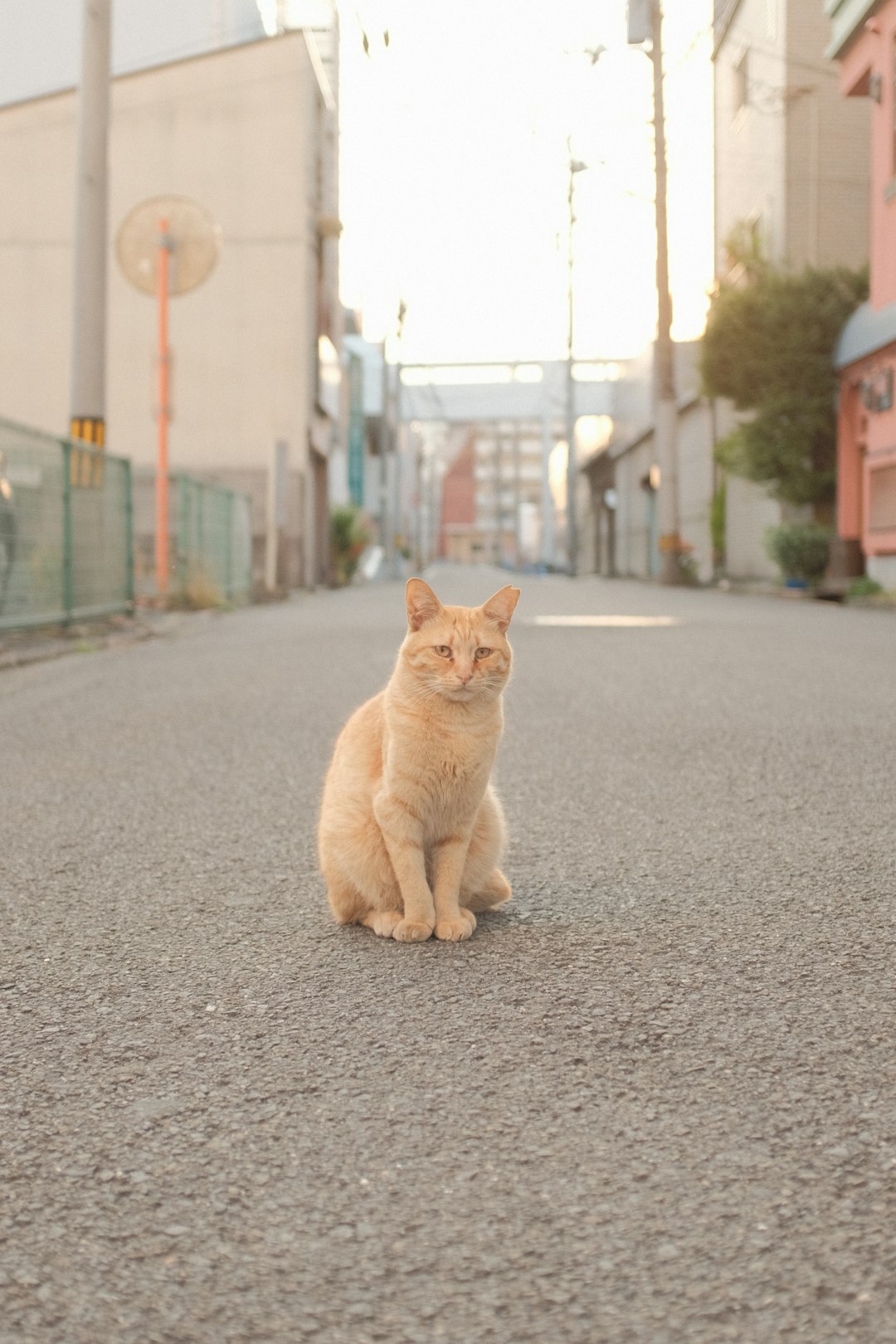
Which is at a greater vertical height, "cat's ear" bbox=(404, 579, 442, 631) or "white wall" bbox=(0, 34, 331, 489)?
"white wall" bbox=(0, 34, 331, 489)

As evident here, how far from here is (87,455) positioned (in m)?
11.0

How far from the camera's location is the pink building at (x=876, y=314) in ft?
54.9

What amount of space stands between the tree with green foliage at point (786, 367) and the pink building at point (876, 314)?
2.80ft

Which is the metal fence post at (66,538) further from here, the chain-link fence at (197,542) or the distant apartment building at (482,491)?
the distant apartment building at (482,491)

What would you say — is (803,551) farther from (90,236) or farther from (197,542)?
(90,236)

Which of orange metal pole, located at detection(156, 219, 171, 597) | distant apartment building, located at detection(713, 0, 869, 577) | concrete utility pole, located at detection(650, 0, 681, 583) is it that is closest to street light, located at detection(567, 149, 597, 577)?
concrete utility pole, located at detection(650, 0, 681, 583)

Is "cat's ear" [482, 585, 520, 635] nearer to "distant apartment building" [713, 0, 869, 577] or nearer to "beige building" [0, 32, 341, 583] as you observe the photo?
"distant apartment building" [713, 0, 869, 577]

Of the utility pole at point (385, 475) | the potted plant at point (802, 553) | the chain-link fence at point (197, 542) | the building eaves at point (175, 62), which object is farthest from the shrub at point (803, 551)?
the utility pole at point (385, 475)

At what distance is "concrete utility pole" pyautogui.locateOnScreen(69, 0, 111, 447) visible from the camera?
40.1ft

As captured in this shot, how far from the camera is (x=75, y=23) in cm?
2406

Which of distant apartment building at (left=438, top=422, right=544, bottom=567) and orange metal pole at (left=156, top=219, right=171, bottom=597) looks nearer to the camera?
orange metal pole at (left=156, top=219, right=171, bottom=597)

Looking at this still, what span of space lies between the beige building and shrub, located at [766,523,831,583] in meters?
8.52

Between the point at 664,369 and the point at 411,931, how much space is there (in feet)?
78.3

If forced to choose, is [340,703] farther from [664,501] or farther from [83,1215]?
[664,501]
